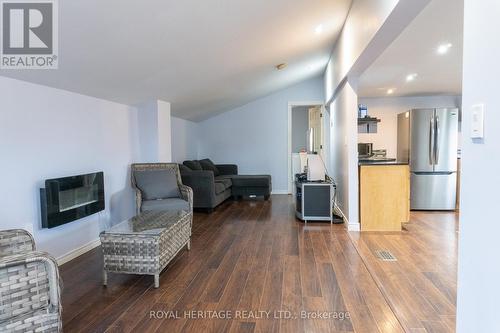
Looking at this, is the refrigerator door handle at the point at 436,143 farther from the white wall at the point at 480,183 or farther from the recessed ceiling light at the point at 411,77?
the white wall at the point at 480,183

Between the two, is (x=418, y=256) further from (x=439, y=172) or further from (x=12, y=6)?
(x=12, y=6)

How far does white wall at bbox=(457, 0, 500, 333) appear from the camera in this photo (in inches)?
39.3

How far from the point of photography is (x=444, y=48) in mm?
3615

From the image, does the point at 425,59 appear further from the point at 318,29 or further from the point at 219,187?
the point at 219,187

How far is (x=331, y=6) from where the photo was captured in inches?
136

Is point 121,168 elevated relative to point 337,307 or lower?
elevated

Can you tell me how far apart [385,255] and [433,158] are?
2.88 meters

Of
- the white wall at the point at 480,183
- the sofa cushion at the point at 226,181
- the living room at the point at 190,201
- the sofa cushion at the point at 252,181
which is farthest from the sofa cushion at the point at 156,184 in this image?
the white wall at the point at 480,183

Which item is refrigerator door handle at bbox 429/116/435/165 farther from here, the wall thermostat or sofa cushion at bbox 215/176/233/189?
the wall thermostat

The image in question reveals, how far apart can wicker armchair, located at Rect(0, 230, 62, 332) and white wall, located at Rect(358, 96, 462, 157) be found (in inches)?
238

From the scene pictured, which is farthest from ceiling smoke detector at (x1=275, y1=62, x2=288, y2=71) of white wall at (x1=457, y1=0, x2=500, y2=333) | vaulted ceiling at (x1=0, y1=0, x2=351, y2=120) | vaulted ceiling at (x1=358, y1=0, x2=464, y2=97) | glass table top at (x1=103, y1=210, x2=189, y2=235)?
white wall at (x1=457, y1=0, x2=500, y2=333)

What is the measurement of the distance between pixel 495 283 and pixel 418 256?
2348 mm

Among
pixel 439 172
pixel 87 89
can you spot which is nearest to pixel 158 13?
pixel 87 89

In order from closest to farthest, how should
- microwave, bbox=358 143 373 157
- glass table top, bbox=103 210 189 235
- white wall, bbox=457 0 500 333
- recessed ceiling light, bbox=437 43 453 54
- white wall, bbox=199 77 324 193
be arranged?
white wall, bbox=457 0 500 333, glass table top, bbox=103 210 189 235, recessed ceiling light, bbox=437 43 453 54, microwave, bbox=358 143 373 157, white wall, bbox=199 77 324 193
